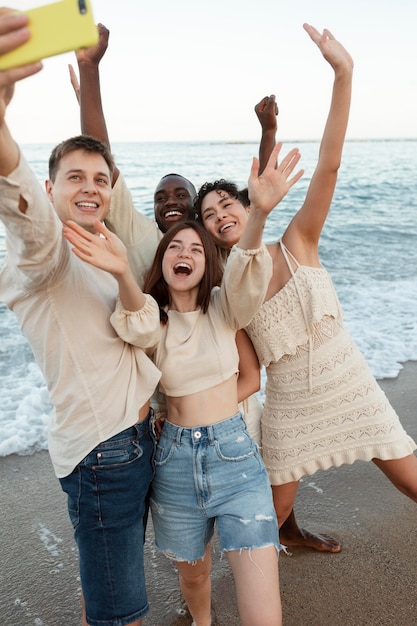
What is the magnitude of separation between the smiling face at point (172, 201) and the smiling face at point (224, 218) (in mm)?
356

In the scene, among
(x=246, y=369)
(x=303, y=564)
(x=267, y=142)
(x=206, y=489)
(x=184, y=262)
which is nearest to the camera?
(x=206, y=489)

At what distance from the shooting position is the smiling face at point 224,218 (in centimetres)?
317

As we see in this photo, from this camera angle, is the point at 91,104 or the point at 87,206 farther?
the point at 91,104

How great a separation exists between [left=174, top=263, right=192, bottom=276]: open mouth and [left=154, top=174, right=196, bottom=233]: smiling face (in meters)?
0.97

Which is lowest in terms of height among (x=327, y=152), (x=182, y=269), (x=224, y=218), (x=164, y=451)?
(x=164, y=451)

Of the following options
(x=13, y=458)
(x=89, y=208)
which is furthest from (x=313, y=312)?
(x=13, y=458)

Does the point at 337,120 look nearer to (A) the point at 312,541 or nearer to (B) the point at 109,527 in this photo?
(B) the point at 109,527

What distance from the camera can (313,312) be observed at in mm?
2877

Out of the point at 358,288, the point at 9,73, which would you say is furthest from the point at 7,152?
the point at 358,288

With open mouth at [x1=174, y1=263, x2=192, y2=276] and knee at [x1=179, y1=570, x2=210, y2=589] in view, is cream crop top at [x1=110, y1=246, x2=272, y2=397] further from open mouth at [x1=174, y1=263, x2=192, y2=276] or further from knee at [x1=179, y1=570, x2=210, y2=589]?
knee at [x1=179, y1=570, x2=210, y2=589]

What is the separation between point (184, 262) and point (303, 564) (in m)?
2.01

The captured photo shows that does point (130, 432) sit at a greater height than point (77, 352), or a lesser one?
lesser

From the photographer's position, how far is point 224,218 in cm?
318

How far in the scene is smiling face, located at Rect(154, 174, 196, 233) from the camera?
3.60 meters
